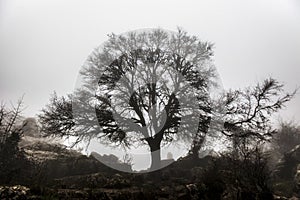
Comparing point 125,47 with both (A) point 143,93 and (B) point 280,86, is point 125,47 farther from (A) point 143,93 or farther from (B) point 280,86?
(B) point 280,86

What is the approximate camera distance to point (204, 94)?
17.8 m

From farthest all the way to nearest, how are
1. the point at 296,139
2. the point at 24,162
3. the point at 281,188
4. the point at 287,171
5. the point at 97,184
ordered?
the point at 296,139 < the point at 287,171 < the point at 281,188 < the point at 24,162 < the point at 97,184

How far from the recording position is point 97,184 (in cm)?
1245

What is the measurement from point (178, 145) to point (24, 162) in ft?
36.6

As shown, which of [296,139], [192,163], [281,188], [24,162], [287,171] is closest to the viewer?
[24,162]

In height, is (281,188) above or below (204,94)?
below

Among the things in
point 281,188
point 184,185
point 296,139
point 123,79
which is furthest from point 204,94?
point 296,139

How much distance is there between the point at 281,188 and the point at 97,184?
1446cm

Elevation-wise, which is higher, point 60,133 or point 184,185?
point 60,133

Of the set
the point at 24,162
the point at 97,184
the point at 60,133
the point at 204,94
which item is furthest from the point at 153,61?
the point at 24,162

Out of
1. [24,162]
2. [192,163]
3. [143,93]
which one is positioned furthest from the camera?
[192,163]

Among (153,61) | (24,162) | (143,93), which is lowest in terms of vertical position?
(24,162)

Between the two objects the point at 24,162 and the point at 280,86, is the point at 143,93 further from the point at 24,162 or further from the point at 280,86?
the point at 280,86

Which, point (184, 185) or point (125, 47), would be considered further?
point (125, 47)
